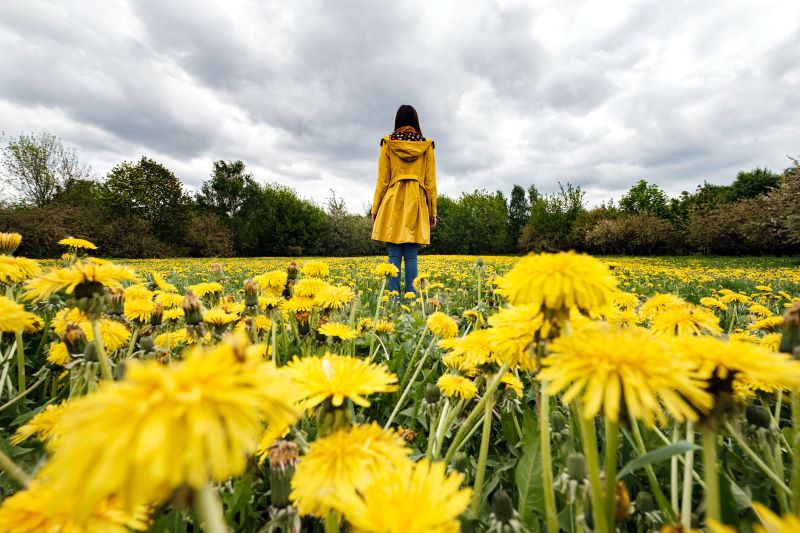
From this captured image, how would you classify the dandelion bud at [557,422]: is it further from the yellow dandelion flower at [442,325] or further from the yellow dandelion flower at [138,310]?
the yellow dandelion flower at [138,310]

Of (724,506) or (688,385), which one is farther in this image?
(724,506)

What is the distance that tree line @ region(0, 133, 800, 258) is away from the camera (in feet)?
63.0

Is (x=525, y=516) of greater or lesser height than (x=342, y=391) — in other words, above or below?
below

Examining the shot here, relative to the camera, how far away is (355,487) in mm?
521

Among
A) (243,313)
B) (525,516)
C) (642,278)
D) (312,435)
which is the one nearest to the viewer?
(525,516)

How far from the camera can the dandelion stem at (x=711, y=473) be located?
53cm

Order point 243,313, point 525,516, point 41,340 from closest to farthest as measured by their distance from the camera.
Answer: point 525,516
point 243,313
point 41,340

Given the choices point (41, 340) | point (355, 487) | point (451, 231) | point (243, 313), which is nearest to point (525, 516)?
point (355, 487)

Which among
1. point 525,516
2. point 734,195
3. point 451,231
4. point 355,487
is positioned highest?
point 734,195

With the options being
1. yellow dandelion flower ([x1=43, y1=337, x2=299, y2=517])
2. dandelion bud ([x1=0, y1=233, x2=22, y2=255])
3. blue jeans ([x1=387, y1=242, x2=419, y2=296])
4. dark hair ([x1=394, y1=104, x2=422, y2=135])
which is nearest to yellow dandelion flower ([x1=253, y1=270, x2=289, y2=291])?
dandelion bud ([x1=0, y1=233, x2=22, y2=255])

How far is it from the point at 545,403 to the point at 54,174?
34.9m

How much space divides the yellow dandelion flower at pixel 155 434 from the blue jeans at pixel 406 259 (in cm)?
427

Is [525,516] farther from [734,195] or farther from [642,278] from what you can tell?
[734,195]

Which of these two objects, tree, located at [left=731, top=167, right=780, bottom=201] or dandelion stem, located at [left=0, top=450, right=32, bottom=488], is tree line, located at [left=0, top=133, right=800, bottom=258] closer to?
tree, located at [left=731, top=167, right=780, bottom=201]
